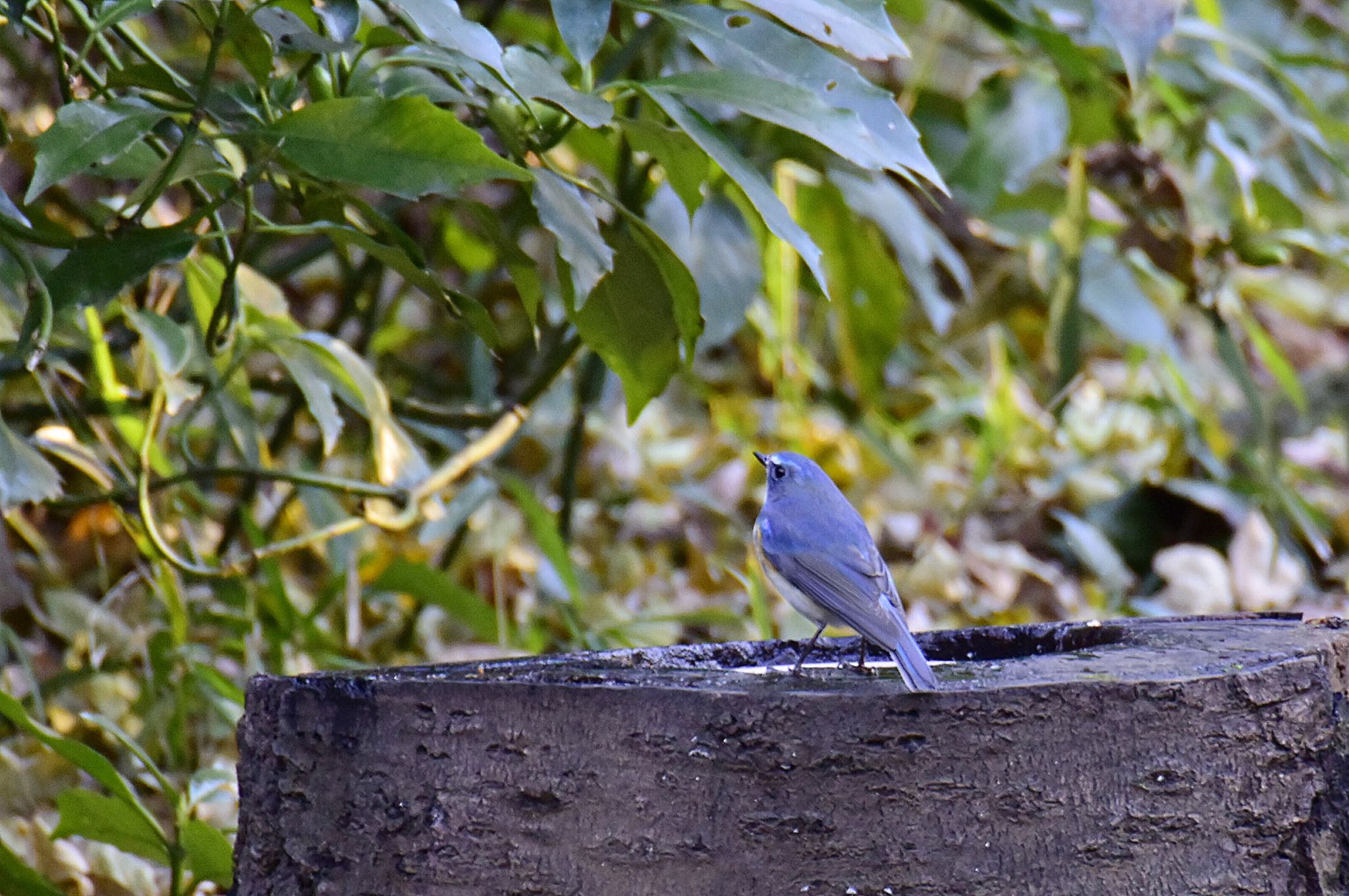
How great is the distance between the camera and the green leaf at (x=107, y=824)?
2000mm

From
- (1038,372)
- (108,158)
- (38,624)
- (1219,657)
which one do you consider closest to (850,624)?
(1219,657)

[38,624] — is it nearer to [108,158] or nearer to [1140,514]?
[108,158]

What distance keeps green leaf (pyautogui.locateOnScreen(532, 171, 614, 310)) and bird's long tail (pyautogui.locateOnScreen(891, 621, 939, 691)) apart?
1.78ft

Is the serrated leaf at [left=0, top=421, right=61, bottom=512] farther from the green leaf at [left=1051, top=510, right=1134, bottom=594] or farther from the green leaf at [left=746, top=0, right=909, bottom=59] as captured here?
the green leaf at [left=1051, top=510, right=1134, bottom=594]

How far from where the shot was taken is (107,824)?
6.75 feet

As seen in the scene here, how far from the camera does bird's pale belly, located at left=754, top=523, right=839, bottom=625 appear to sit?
2064 millimetres

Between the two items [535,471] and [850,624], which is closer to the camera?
[850,624]

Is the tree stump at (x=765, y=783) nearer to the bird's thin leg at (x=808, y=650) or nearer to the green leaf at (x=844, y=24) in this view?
the bird's thin leg at (x=808, y=650)

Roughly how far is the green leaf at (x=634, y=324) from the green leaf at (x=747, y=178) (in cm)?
26

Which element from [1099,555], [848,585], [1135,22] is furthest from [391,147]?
[1099,555]

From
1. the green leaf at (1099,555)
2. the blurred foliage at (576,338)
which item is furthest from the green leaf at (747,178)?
the green leaf at (1099,555)

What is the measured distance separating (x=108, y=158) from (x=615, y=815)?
883mm

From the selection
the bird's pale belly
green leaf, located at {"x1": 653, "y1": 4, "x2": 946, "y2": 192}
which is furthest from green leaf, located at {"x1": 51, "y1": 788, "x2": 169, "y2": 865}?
green leaf, located at {"x1": 653, "y1": 4, "x2": 946, "y2": 192}

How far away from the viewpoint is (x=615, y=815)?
1.52 m
